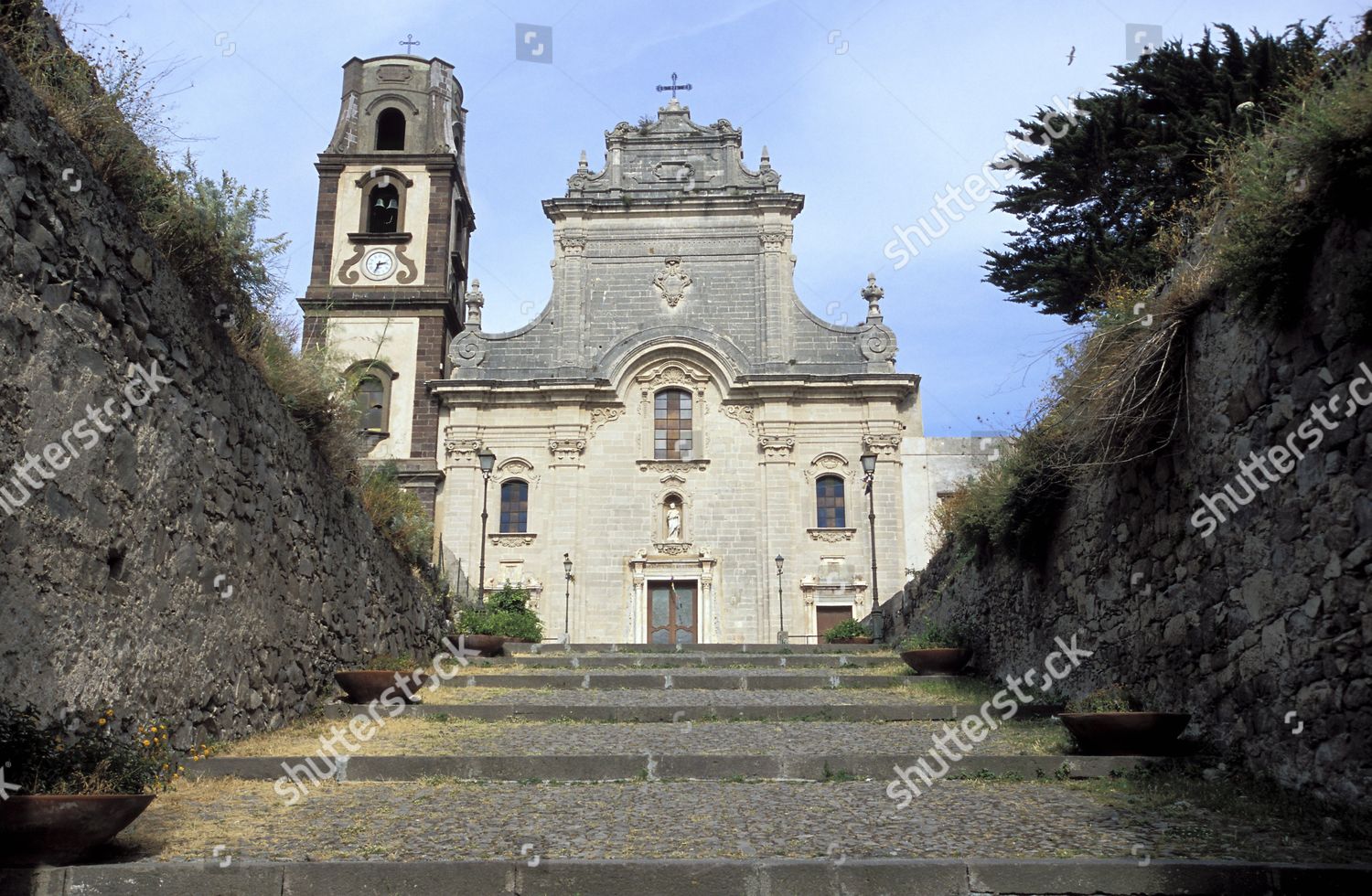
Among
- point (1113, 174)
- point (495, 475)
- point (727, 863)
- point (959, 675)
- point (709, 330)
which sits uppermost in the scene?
point (709, 330)

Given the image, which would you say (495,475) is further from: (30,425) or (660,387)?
(30,425)

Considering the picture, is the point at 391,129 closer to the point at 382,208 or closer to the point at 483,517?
the point at 382,208

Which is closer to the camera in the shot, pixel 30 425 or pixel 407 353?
pixel 30 425

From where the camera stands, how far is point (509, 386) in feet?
96.2

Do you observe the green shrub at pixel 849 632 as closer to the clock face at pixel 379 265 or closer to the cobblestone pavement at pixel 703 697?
the cobblestone pavement at pixel 703 697

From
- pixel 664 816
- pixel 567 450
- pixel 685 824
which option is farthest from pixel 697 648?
pixel 685 824

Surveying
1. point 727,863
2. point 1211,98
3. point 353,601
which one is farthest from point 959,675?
point 1211,98

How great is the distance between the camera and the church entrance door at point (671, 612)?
2747cm

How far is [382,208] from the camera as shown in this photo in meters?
32.6

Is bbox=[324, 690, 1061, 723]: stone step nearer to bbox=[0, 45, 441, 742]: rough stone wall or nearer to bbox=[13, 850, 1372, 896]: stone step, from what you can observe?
bbox=[0, 45, 441, 742]: rough stone wall

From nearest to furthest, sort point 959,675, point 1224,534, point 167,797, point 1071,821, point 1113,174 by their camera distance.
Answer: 1. point 1071,821
2. point 167,797
3. point 1224,534
4. point 959,675
5. point 1113,174

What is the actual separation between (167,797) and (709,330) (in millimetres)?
23869

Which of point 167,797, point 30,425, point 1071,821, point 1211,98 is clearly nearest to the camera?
point 30,425

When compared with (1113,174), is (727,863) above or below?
below
